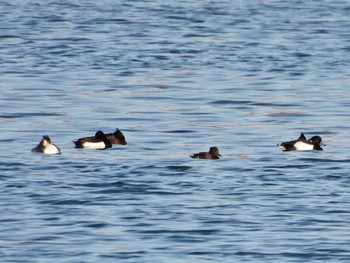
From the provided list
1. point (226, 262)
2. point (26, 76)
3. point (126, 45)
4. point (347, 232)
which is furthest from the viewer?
point (126, 45)

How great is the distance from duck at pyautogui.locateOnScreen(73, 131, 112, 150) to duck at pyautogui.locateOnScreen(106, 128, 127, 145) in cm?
13

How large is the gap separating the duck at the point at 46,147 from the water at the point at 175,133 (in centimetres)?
20

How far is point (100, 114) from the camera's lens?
28016mm

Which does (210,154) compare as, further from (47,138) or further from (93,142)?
(47,138)

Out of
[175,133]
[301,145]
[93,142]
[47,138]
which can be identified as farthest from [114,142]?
[301,145]

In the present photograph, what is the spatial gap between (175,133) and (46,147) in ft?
12.0

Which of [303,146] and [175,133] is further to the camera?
[175,133]

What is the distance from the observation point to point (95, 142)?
77.9ft

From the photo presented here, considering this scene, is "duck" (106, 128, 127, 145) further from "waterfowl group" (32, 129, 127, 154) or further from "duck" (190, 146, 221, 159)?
"duck" (190, 146, 221, 159)

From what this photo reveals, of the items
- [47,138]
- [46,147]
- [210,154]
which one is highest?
[47,138]

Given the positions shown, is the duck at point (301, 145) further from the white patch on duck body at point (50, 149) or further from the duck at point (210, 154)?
the white patch on duck body at point (50, 149)

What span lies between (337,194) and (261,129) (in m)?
6.56

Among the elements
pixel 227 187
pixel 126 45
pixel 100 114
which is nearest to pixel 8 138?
pixel 100 114

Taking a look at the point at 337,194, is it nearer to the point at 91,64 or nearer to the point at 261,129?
the point at 261,129
